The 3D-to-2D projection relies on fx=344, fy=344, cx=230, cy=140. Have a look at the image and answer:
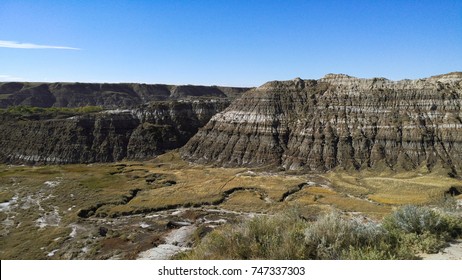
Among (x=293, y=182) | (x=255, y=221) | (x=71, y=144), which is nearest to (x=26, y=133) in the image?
(x=71, y=144)

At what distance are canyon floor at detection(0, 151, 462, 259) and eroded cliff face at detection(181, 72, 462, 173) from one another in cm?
527

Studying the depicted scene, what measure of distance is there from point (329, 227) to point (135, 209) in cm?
4514

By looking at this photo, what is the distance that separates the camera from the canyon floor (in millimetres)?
38719

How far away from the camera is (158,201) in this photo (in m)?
57.2

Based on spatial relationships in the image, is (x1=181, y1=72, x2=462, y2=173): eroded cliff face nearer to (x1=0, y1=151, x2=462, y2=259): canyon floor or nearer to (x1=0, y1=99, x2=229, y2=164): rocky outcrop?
(x1=0, y1=151, x2=462, y2=259): canyon floor

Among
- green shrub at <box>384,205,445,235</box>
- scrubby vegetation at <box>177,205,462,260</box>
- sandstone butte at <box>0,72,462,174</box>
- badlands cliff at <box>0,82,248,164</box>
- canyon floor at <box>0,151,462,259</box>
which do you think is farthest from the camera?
badlands cliff at <box>0,82,248,164</box>

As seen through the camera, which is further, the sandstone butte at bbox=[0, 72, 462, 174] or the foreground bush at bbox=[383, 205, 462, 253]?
the sandstone butte at bbox=[0, 72, 462, 174]

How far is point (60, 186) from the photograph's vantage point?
2665 inches

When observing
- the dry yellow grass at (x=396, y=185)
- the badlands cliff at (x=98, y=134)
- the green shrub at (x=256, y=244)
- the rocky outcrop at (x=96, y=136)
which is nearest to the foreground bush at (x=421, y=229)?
the green shrub at (x=256, y=244)

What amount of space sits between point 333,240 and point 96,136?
105m

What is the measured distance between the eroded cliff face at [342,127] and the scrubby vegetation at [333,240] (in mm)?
64514

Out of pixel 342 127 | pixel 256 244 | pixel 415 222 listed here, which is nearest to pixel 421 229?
pixel 415 222

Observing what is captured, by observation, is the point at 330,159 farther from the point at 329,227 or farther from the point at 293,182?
the point at 329,227

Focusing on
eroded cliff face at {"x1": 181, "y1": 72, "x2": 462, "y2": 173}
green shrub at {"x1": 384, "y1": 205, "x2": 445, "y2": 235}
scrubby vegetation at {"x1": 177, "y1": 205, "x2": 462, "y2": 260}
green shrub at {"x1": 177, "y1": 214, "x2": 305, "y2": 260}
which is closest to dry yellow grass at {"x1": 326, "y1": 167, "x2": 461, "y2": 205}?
eroded cliff face at {"x1": 181, "y1": 72, "x2": 462, "y2": 173}
